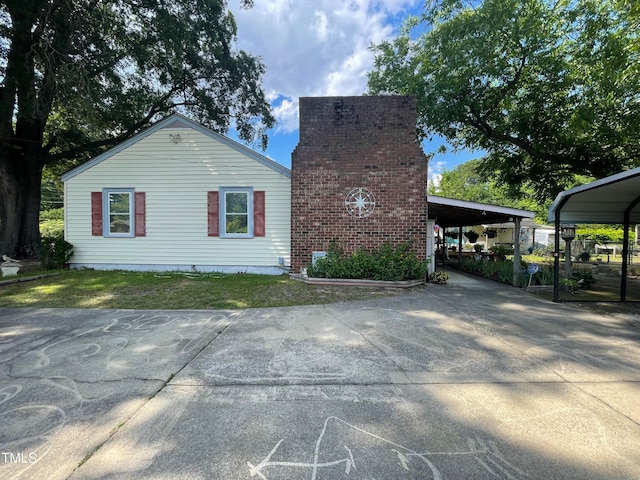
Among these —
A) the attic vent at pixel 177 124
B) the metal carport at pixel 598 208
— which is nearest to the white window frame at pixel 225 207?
the attic vent at pixel 177 124

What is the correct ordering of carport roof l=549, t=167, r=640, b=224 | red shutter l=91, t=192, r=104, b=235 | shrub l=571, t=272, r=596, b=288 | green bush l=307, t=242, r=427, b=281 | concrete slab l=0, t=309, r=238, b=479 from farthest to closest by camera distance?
red shutter l=91, t=192, r=104, b=235, shrub l=571, t=272, r=596, b=288, green bush l=307, t=242, r=427, b=281, carport roof l=549, t=167, r=640, b=224, concrete slab l=0, t=309, r=238, b=479

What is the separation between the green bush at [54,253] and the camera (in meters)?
10.3

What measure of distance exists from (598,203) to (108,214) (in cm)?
1449

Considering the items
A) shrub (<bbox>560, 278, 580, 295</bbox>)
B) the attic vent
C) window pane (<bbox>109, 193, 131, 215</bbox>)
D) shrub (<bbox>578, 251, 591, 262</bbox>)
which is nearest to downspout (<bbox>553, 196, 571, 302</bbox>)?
shrub (<bbox>560, 278, 580, 295</bbox>)

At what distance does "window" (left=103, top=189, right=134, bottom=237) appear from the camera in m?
10.6

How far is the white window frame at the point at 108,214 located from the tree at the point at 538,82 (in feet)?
36.5

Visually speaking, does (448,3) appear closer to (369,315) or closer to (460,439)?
(369,315)

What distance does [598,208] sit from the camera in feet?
24.3

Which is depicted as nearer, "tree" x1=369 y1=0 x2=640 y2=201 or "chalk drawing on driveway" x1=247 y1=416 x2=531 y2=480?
"chalk drawing on driveway" x1=247 y1=416 x2=531 y2=480

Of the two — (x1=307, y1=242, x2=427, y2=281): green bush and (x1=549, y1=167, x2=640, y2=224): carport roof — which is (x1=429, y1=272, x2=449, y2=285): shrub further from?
(x1=549, y1=167, x2=640, y2=224): carport roof

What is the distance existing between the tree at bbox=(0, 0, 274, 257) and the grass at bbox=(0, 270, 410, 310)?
18.9 feet

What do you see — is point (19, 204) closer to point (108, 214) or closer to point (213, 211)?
point (108, 214)

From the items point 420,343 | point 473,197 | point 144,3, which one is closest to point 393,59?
point 144,3

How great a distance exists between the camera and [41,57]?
421 inches
